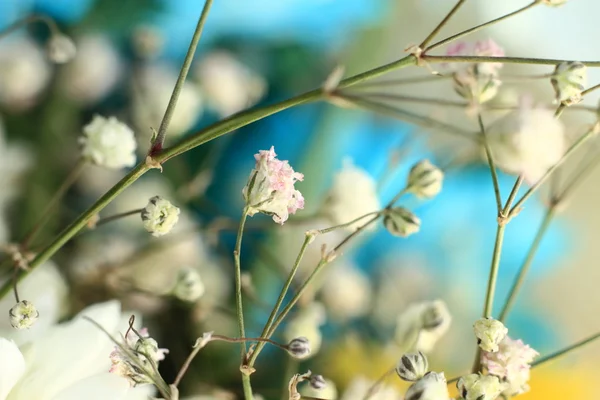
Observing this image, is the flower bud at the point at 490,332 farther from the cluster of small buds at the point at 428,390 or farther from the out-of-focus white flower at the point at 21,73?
the out-of-focus white flower at the point at 21,73

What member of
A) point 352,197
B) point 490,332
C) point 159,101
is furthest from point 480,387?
point 159,101

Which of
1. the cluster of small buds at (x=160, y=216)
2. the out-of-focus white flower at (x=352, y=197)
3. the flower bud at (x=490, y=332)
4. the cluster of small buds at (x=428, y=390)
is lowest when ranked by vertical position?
the cluster of small buds at (x=428, y=390)

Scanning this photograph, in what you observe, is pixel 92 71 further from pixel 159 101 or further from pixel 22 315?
pixel 22 315

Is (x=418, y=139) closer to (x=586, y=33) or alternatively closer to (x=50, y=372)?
(x=586, y=33)

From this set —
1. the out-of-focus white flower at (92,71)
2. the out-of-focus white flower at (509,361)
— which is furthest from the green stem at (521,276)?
the out-of-focus white flower at (92,71)

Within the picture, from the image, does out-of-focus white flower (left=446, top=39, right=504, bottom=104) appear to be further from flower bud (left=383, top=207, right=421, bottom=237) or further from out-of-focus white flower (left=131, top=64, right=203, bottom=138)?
out-of-focus white flower (left=131, top=64, right=203, bottom=138)

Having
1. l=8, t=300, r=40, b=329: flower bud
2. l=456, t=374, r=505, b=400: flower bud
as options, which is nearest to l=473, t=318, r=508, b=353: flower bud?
l=456, t=374, r=505, b=400: flower bud

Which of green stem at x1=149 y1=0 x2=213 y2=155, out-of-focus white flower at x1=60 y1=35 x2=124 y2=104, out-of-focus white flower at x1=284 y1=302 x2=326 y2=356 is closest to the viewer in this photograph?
green stem at x1=149 y1=0 x2=213 y2=155
